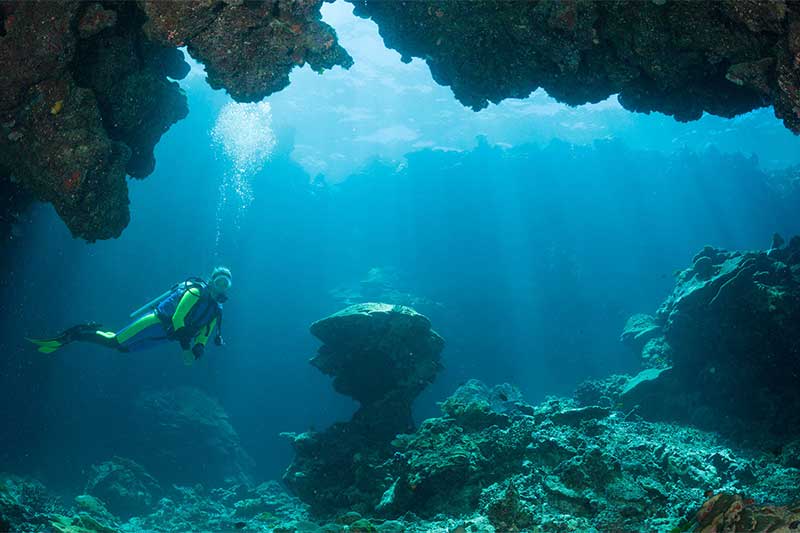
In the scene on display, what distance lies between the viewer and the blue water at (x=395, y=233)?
28344 millimetres

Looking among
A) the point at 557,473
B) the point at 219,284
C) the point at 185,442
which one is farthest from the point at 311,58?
the point at 185,442

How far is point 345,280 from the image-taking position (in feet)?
136

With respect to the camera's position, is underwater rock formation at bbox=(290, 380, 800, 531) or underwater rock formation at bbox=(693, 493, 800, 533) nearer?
underwater rock formation at bbox=(693, 493, 800, 533)

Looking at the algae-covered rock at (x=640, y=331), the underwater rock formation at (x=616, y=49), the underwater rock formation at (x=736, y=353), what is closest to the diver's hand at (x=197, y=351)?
the underwater rock formation at (x=616, y=49)

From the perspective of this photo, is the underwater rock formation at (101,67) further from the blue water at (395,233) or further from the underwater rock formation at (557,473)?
the blue water at (395,233)

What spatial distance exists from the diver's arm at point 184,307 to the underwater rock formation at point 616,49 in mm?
6482

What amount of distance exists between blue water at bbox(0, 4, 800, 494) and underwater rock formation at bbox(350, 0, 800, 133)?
2361 cm

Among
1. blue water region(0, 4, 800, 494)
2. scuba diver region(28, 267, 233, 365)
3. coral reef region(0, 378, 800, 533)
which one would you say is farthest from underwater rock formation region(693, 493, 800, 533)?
blue water region(0, 4, 800, 494)

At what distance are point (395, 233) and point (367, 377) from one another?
107 ft

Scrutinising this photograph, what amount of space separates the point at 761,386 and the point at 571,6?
1024 centimetres

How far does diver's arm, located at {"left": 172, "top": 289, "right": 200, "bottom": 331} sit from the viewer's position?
8.85 m

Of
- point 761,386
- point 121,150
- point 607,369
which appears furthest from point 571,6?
point 607,369

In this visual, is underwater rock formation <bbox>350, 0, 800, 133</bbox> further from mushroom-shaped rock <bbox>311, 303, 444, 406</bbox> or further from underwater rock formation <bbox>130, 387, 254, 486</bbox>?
underwater rock formation <bbox>130, 387, 254, 486</bbox>

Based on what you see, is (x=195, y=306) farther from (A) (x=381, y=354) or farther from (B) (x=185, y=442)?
(B) (x=185, y=442)
